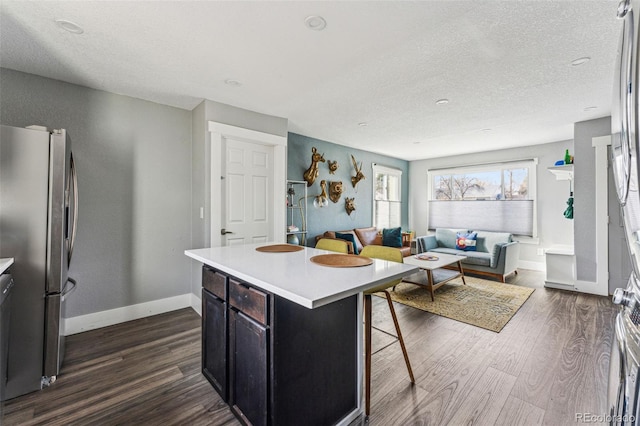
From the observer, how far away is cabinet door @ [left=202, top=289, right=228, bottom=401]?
1670mm

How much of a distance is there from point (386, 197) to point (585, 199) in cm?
350

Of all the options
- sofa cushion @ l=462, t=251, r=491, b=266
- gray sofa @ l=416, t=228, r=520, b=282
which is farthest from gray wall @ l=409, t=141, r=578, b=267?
sofa cushion @ l=462, t=251, r=491, b=266

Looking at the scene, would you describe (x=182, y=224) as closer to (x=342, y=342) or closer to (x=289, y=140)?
(x=289, y=140)

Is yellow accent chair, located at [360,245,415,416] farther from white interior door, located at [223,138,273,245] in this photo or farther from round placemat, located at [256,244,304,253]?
white interior door, located at [223,138,273,245]

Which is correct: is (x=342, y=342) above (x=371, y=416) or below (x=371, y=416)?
above

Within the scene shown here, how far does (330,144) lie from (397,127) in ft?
4.65

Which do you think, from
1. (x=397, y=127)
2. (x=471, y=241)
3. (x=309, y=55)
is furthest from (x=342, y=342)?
(x=471, y=241)

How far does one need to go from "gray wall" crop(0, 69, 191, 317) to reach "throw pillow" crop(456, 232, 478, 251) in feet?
15.3

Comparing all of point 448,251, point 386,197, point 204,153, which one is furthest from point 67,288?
point 386,197

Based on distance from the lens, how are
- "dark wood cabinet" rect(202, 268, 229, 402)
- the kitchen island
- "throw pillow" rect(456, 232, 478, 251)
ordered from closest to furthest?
the kitchen island → "dark wood cabinet" rect(202, 268, 229, 402) → "throw pillow" rect(456, 232, 478, 251)

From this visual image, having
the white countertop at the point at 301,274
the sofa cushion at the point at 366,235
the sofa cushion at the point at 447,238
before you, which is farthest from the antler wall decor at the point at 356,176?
the white countertop at the point at 301,274

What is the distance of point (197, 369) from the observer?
210cm

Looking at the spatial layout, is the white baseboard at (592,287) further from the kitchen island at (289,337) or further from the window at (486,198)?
the kitchen island at (289,337)

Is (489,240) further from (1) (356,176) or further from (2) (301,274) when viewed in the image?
(2) (301,274)
